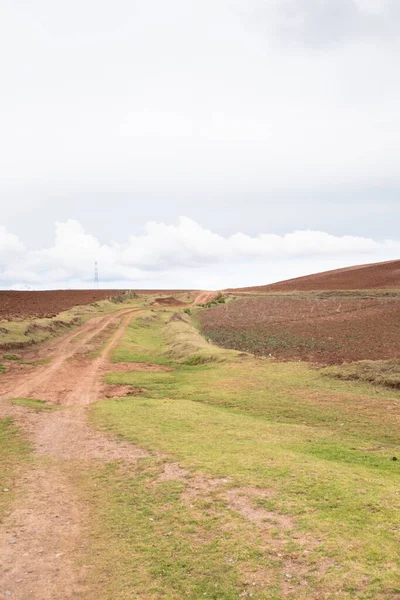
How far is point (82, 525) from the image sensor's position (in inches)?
383

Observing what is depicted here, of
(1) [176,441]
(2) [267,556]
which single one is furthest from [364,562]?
(1) [176,441]

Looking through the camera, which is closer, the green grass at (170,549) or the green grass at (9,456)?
the green grass at (170,549)

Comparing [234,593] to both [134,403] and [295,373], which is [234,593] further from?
[295,373]

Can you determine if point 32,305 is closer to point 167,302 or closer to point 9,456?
point 167,302

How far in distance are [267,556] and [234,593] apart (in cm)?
110

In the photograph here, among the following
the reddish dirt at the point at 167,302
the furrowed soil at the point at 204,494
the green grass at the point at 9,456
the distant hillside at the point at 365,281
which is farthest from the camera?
the distant hillside at the point at 365,281

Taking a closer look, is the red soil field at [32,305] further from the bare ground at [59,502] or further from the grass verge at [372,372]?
the grass verge at [372,372]

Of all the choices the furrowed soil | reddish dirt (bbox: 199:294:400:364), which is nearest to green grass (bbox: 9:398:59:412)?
the furrowed soil

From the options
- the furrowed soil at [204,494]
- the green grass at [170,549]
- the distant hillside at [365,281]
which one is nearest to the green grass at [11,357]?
the furrowed soil at [204,494]

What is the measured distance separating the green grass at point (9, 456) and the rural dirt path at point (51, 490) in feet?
0.82

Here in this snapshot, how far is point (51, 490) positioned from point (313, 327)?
41.9 m

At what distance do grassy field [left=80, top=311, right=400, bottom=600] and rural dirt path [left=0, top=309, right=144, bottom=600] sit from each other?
0.50 m

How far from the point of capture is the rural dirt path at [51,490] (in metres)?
7.91

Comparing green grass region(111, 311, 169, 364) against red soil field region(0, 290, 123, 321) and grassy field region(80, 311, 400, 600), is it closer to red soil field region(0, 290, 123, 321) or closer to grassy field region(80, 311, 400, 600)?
grassy field region(80, 311, 400, 600)
